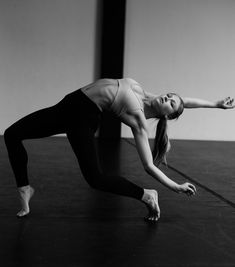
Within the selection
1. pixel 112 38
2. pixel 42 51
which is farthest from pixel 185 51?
pixel 42 51

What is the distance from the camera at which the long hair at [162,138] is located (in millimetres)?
2902

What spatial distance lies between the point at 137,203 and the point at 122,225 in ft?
2.00

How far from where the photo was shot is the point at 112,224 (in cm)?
296

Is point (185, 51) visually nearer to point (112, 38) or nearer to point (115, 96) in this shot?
point (112, 38)

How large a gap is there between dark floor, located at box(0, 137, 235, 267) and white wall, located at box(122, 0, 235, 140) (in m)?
2.95

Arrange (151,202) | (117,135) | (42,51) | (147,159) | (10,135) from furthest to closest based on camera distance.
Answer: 1. (117,135)
2. (42,51)
3. (151,202)
4. (10,135)
5. (147,159)

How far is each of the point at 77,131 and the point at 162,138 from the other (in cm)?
46

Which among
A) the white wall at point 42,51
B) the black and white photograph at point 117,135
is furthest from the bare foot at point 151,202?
the white wall at point 42,51

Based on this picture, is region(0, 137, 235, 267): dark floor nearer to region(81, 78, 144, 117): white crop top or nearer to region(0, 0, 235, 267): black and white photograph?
region(0, 0, 235, 267): black and white photograph

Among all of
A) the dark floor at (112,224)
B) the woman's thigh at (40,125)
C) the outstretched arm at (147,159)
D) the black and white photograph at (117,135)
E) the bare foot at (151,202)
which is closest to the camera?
the dark floor at (112,224)

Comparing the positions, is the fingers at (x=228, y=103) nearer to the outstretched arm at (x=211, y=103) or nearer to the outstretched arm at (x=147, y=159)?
the outstretched arm at (x=211, y=103)

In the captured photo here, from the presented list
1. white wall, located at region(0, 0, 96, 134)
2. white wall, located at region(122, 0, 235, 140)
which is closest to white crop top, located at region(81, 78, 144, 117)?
white wall, located at region(0, 0, 96, 134)

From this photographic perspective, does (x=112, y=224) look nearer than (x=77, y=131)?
No

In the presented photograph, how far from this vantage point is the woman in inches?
111
